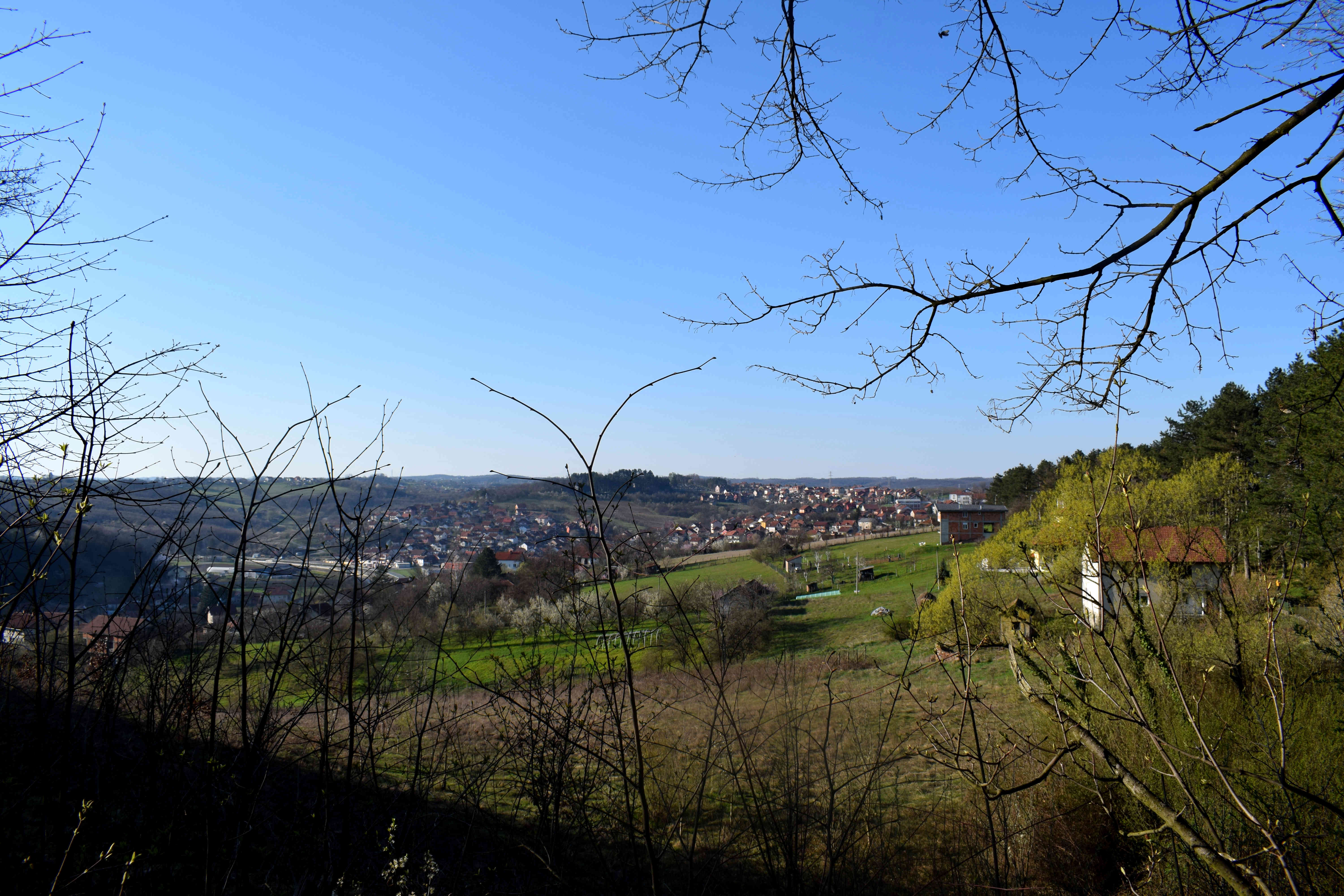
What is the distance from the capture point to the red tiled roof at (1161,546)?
178 centimetres

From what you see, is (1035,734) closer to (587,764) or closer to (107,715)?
(587,764)

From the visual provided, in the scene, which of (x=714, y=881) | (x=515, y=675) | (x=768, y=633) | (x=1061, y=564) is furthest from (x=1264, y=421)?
(x=515, y=675)

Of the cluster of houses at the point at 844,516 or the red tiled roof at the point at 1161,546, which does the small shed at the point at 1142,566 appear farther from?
the cluster of houses at the point at 844,516

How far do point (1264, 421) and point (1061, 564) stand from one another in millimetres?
24659

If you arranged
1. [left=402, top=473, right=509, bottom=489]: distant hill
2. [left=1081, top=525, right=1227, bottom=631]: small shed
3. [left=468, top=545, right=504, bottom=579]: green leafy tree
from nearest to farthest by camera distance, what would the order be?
[left=1081, top=525, right=1227, bottom=631]: small shed → [left=468, top=545, right=504, bottom=579]: green leafy tree → [left=402, top=473, right=509, bottom=489]: distant hill

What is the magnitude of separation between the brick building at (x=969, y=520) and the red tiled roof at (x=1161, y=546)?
1904 inches

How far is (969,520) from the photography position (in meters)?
58.4

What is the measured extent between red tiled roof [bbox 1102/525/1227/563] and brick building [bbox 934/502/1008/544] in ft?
159

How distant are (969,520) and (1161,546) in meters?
60.5

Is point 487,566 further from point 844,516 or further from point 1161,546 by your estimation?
point 844,516

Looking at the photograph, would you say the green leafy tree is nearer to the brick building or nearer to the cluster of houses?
the cluster of houses

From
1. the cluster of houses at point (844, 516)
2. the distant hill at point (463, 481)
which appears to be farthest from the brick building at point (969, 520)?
the distant hill at point (463, 481)

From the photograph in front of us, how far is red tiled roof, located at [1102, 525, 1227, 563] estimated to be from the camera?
178 centimetres

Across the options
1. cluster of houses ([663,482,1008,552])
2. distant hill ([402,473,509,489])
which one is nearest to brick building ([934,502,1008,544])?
cluster of houses ([663,482,1008,552])
